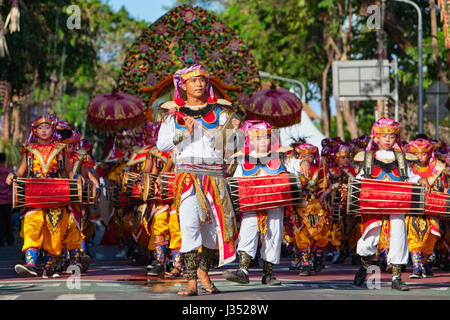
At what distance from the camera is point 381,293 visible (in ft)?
30.7

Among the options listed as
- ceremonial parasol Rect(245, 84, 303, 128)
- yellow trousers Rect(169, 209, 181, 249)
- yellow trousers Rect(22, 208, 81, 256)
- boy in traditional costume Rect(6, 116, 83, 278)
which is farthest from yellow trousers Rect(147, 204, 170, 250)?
ceremonial parasol Rect(245, 84, 303, 128)

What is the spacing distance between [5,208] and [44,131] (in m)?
8.26

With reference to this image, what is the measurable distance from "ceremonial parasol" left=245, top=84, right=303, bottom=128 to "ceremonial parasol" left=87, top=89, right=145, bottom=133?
8.27 ft

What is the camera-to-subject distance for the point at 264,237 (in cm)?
1032

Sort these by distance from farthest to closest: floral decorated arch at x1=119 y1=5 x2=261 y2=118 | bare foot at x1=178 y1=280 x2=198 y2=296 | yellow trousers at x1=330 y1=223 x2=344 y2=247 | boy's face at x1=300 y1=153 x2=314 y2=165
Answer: floral decorated arch at x1=119 y1=5 x2=261 y2=118 < yellow trousers at x1=330 y1=223 x2=344 y2=247 < boy's face at x1=300 y1=153 x2=314 y2=165 < bare foot at x1=178 y1=280 x2=198 y2=296

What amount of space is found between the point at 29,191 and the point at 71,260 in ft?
3.93

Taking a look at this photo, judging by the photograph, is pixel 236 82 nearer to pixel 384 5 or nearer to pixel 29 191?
pixel 384 5

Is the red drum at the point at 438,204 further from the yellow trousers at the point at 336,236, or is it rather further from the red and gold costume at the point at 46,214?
the red and gold costume at the point at 46,214

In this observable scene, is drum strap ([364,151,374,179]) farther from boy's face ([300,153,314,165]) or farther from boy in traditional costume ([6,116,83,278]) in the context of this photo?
boy in traditional costume ([6,116,83,278])

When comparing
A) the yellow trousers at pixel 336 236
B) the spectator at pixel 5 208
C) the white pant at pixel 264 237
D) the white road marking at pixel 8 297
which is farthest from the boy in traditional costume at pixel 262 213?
the spectator at pixel 5 208

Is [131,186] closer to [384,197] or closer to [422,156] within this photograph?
[422,156]

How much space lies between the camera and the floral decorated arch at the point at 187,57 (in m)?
21.1

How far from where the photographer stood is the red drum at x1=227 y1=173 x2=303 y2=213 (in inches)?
406
